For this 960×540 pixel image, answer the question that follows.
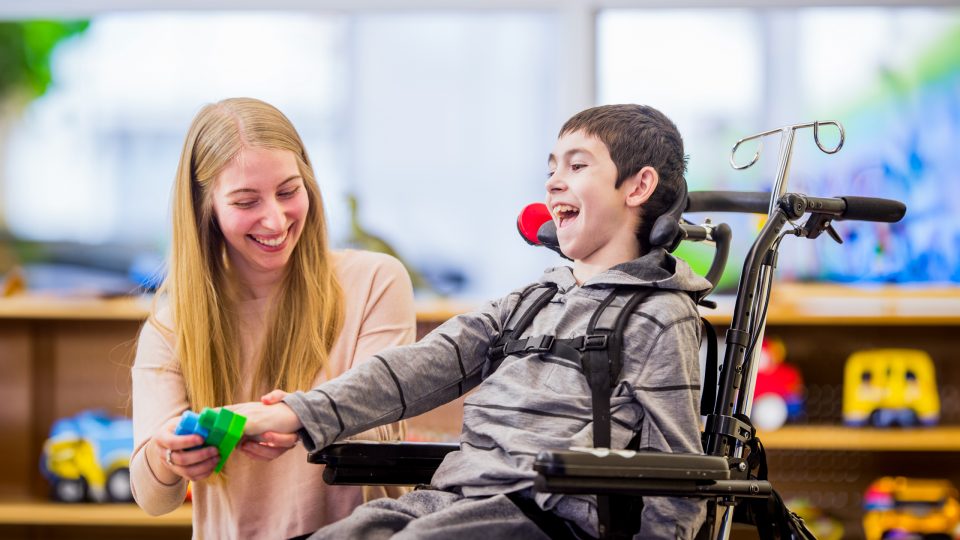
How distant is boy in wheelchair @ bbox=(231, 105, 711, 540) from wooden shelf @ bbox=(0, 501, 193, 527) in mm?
1905

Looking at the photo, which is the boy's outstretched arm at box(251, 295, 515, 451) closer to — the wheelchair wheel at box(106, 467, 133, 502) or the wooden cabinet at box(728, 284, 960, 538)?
the wooden cabinet at box(728, 284, 960, 538)

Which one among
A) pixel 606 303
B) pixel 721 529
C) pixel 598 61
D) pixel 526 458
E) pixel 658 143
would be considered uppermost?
pixel 598 61

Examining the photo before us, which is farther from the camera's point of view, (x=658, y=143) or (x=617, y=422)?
(x=658, y=143)

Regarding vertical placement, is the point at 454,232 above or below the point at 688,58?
below

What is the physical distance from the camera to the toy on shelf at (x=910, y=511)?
10.4 ft

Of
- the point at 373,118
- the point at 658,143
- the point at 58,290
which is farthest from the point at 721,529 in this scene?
the point at 58,290

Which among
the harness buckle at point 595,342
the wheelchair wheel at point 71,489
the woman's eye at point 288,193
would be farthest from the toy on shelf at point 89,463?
the harness buckle at point 595,342

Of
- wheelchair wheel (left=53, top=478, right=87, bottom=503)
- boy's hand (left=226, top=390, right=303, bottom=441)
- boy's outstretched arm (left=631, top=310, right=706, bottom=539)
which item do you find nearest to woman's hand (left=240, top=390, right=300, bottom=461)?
boy's hand (left=226, top=390, right=303, bottom=441)

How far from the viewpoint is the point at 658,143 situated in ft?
5.17

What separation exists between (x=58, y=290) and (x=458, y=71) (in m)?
1.59

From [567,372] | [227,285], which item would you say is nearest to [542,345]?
[567,372]

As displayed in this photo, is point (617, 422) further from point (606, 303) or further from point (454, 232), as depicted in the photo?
point (454, 232)

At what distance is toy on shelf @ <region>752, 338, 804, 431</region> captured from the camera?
3229 millimetres

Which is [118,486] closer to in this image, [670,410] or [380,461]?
[380,461]
